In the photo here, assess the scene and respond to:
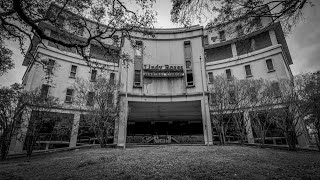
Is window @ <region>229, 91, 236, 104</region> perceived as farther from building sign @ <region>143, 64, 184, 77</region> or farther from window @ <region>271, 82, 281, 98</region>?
building sign @ <region>143, 64, 184, 77</region>

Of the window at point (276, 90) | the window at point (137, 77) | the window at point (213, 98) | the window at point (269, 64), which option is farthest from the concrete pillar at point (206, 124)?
the window at point (269, 64)

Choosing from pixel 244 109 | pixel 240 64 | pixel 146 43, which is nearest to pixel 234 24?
pixel 244 109

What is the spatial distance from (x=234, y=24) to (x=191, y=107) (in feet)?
50.2

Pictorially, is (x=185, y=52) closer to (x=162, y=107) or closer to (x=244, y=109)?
(x=162, y=107)

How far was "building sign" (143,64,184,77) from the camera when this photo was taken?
1944 cm

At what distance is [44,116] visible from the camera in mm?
14977

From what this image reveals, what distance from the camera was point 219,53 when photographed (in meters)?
28.3

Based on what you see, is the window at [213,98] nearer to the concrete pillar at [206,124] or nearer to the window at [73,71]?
the concrete pillar at [206,124]

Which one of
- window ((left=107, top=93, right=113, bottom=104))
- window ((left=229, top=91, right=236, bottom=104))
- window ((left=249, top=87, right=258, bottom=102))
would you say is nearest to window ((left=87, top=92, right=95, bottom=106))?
window ((left=107, top=93, right=113, bottom=104))

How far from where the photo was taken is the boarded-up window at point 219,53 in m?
27.5

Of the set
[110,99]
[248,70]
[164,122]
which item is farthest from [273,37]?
[110,99]

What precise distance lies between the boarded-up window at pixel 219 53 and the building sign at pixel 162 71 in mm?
11416

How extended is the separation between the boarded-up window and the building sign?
11.4 metres

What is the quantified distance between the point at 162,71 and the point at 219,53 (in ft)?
45.9
